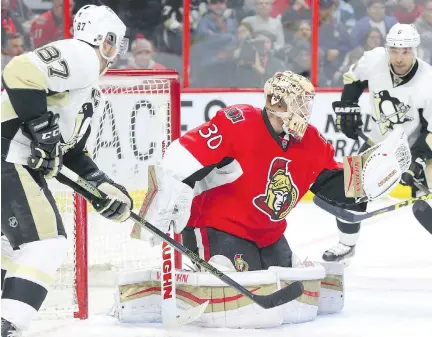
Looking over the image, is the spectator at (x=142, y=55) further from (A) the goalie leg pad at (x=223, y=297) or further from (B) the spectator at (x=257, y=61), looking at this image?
(A) the goalie leg pad at (x=223, y=297)

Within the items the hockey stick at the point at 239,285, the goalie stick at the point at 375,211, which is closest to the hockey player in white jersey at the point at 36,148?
the hockey stick at the point at 239,285

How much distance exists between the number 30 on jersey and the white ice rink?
1.89 feet

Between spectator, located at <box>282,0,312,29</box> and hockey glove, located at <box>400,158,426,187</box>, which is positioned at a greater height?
spectator, located at <box>282,0,312,29</box>

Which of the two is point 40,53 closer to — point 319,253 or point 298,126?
point 298,126

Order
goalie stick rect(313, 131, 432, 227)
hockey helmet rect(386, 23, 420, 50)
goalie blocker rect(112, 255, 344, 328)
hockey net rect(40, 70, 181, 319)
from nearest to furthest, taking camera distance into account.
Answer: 1. goalie blocker rect(112, 255, 344, 328)
2. hockey net rect(40, 70, 181, 319)
3. goalie stick rect(313, 131, 432, 227)
4. hockey helmet rect(386, 23, 420, 50)

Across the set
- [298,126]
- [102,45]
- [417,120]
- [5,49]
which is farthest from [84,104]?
[5,49]

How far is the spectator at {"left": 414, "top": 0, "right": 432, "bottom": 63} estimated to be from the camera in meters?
6.69

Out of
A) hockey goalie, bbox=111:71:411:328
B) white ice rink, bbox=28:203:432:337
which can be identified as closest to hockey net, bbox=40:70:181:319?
white ice rink, bbox=28:203:432:337

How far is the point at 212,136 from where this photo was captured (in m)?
3.55

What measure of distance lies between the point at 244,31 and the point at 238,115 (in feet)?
10.3

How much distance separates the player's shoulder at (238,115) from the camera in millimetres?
3588

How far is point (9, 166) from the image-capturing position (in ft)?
10.1

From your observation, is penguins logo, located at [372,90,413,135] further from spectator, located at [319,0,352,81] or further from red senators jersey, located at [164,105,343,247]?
spectator, located at [319,0,352,81]

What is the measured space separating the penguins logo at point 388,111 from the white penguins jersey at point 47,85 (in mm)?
1949
